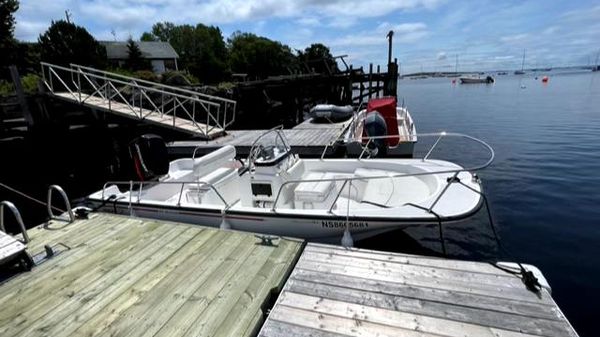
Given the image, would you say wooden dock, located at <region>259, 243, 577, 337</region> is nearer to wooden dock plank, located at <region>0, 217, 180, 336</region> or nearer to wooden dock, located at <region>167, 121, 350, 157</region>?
wooden dock plank, located at <region>0, 217, 180, 336</region>

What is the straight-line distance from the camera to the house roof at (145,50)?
44594 mm

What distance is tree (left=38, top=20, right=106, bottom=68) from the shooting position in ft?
75.0

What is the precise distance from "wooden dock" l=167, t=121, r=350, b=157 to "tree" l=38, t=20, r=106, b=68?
60.2 feet

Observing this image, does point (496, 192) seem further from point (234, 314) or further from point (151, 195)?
point (151, 195)

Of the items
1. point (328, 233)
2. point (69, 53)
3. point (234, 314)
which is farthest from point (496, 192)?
point (69, 53)

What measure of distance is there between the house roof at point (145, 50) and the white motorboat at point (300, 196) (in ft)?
153

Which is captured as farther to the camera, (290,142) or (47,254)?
(290,142)

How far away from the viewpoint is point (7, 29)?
793 inches

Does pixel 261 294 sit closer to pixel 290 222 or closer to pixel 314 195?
pixel 290 222

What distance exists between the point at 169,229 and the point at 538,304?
456 centimetres

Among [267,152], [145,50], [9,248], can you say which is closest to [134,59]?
[145,50]

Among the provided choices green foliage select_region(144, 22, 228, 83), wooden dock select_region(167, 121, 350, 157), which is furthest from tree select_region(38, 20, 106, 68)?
green foliage select_region(144, 22, 228, 83)

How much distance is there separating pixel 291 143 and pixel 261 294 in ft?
24.9

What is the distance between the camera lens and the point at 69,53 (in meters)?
23.0
